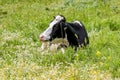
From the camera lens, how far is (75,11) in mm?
18781

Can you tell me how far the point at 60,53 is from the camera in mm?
9703

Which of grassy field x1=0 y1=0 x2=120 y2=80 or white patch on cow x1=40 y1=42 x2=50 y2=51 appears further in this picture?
white patch on cow x1=40 y1=42 x2=50 y2=51

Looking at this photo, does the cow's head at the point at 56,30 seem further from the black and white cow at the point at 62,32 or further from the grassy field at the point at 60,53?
the grassy field at the point at 60,53

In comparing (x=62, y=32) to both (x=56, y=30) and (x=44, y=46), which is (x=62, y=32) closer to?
(x=56, y=30)

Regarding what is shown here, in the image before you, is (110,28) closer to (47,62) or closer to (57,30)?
(57,30)

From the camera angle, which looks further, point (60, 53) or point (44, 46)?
point (44, 46)

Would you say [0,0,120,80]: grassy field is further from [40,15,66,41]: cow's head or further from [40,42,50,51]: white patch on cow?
[40,15,66,41]: cow's head

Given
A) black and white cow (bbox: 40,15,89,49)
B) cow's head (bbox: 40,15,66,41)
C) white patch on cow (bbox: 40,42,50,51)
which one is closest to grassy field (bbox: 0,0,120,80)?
white patch on cow (bbox: 40,42,50,51)

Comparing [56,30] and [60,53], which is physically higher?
[56,30]

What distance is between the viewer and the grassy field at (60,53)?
6.86 metres

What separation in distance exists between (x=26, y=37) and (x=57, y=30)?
82.4 inches

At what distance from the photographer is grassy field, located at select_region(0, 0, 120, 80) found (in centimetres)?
686

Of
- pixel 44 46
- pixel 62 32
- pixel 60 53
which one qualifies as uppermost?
pixel 62 32

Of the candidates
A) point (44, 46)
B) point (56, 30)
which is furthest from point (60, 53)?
point (56, 30)
